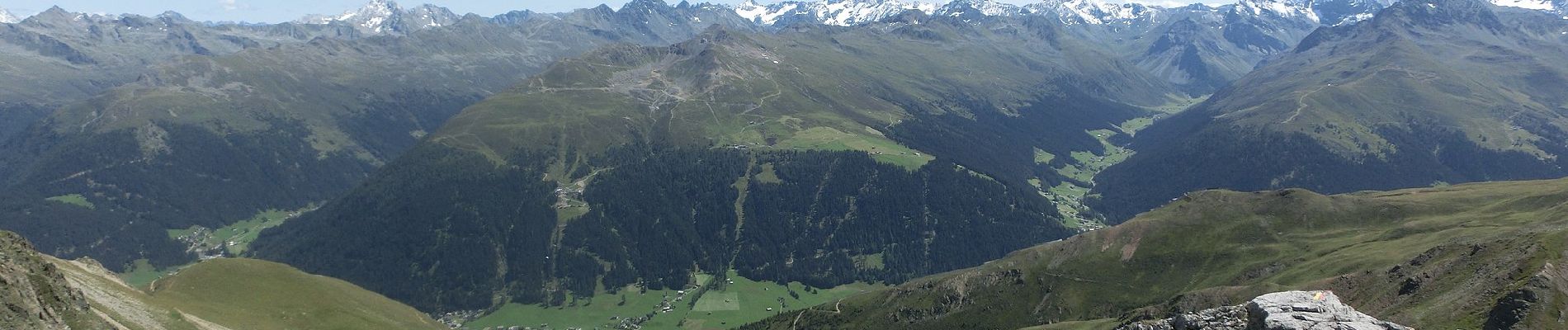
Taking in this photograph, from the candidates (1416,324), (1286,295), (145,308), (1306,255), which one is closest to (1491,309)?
(1416,324)

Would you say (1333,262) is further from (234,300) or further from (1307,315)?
(234,300)

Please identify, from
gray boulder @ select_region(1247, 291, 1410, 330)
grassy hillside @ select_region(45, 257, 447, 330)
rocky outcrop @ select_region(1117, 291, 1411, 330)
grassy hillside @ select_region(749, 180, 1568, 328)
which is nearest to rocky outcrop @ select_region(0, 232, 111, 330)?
grassy hillside @ select_region(45, 257, 447, 330)

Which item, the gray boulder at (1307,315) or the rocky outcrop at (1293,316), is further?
the rocky outcrop at (1293,316)

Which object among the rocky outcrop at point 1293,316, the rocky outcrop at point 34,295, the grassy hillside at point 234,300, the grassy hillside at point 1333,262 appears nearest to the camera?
the rocky outcrop at point 1293,316

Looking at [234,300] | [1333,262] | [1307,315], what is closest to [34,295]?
[234,300]

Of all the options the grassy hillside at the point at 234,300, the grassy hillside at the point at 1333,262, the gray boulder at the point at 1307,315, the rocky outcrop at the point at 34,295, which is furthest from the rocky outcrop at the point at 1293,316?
the grassy hillside at the point at 234,300

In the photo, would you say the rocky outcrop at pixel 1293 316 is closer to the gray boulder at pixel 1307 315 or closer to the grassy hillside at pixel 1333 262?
the gray boulder at pixel 1307 315
